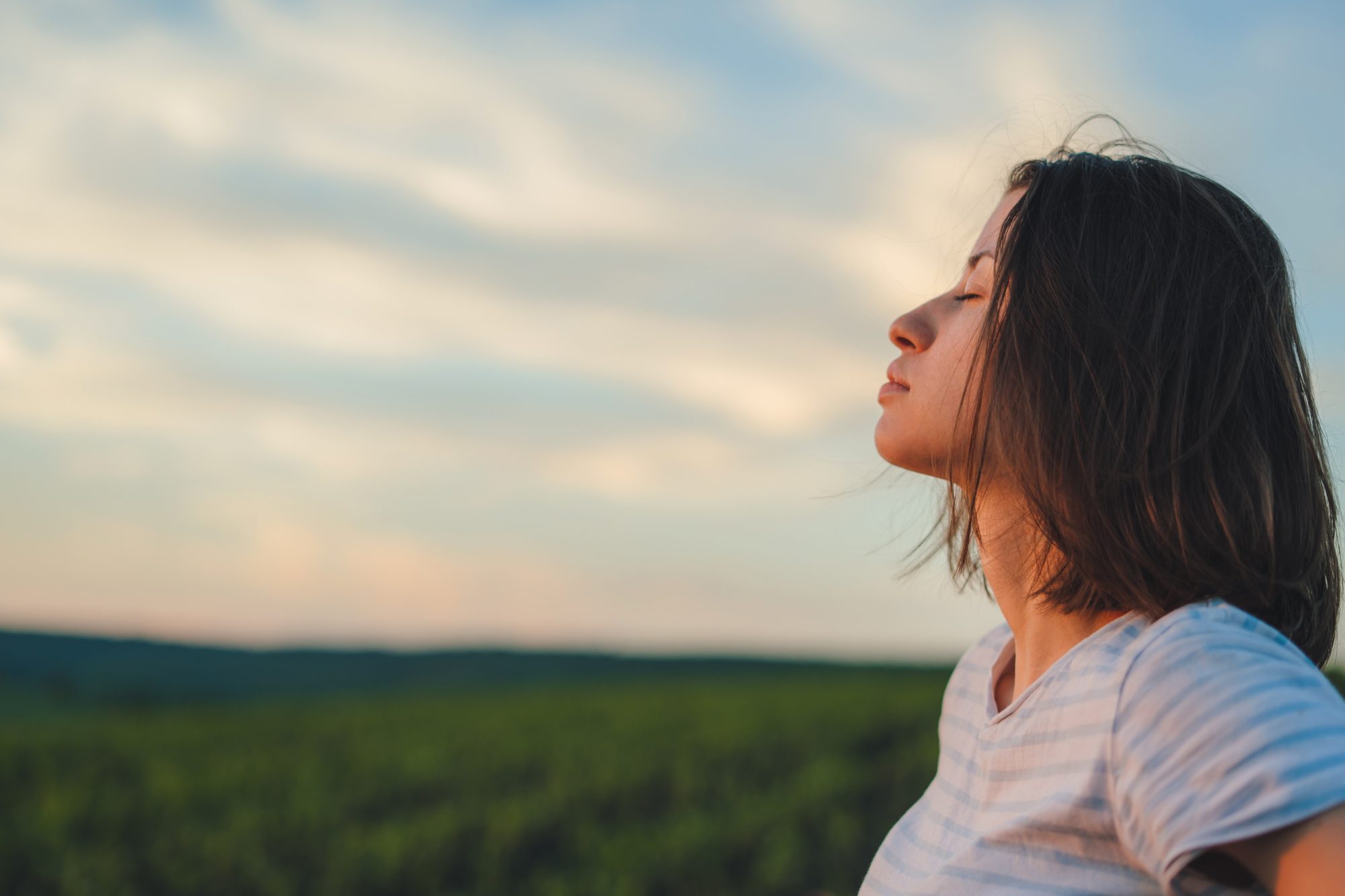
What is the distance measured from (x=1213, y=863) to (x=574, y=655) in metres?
22.4

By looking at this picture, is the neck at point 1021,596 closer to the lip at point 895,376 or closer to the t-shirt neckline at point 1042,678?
the t-shirt neckline at point 1042,678

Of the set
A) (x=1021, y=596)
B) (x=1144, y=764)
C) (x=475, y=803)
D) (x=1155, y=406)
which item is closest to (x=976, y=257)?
(x=1155, y=406)

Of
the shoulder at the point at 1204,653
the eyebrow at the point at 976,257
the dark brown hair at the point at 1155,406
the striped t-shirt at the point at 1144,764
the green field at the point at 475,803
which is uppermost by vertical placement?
the eyebrow at the point at 976,257

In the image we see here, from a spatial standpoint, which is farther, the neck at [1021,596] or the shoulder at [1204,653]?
the neck at [1021,596]

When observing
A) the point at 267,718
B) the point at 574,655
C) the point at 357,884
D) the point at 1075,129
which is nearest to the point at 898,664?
the point at 574,655

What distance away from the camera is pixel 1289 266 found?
162 cm

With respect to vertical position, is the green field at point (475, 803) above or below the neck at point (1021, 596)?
below

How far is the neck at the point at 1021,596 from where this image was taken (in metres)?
1.54

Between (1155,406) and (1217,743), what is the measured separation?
0.49 meters

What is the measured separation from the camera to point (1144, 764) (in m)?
1.16

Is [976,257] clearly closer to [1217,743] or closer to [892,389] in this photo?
[892,389]

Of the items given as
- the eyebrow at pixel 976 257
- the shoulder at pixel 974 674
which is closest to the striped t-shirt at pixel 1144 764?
the shoulder at pixel 974 674

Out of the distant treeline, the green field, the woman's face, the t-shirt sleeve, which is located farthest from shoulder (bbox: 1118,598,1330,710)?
the distant treeline

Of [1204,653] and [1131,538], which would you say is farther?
[1131,538]
